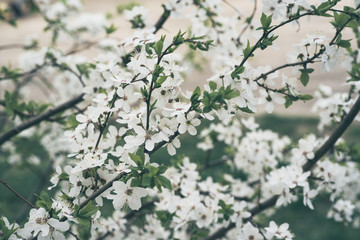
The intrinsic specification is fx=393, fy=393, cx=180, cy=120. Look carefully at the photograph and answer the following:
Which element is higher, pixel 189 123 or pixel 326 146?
pixel 189 123

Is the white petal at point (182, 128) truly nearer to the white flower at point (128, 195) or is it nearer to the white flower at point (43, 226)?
the white flower at point (128, 195)

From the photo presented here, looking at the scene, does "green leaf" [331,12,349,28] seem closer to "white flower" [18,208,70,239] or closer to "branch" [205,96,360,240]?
"branch" [205,96,360,240]

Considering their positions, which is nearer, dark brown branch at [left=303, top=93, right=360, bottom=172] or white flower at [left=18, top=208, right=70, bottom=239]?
white flower at [left=18, top=208, right=70, bottom=239]

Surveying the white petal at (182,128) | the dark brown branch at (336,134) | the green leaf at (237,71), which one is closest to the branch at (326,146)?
the dark brown branch at (336,134)

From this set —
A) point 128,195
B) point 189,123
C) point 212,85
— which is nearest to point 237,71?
point 212,85

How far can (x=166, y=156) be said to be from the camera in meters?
6.70

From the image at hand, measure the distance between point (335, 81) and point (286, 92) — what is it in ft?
22.6

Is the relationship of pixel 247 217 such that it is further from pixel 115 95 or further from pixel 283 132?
pixel 283 132

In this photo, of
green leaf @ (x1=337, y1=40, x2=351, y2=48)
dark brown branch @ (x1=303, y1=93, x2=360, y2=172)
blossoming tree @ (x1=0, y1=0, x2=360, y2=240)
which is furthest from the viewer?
dark brown branch @ (x1=303, y1=93, x2=360, y2=172)

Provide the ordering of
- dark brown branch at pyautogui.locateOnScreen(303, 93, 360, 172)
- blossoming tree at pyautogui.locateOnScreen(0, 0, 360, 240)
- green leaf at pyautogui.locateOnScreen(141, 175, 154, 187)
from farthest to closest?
dark brown branch at pyautogui.locateOnScreen(303, 93, 360, 172) < blossoming tree at pyautogui.locateOnScreen(0, 0, 360, 240) < green leaf at pyautogui.locateOnScreen(141, 175, 154, 187)

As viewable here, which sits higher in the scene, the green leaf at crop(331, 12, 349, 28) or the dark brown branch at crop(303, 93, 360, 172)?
the green leaf at crop(331, 12, 349, 28)

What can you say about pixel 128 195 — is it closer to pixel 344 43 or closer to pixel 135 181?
pixel 135 181

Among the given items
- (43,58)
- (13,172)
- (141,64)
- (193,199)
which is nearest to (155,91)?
(141,64)

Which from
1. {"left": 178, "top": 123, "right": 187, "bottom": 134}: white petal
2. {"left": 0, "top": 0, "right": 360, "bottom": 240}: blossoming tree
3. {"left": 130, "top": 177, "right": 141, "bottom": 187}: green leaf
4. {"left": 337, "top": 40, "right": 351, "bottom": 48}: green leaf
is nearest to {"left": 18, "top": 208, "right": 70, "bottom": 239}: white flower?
{"left": 0, "top": 0, "right": 360, "bottom": 240}: blossoming tree
